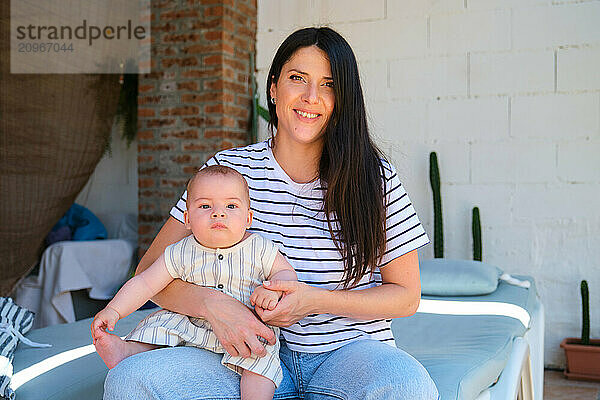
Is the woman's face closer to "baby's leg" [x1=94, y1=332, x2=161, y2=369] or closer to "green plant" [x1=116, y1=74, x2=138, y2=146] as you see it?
"baby's leg" [x1=94, y1=332, x2=161, y2=369]

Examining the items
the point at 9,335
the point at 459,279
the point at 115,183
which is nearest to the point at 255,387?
the point at 9,335

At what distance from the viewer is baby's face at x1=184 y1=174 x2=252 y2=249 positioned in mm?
1439

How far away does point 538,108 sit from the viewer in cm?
358

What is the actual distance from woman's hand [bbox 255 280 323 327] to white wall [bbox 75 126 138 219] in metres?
3.45

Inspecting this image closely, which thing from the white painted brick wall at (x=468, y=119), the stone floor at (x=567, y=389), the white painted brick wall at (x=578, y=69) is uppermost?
the white painted brick wall at (x=578, y=69)

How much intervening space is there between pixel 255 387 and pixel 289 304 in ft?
0.59

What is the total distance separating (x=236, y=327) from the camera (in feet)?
4.47

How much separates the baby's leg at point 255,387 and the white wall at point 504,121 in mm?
2583

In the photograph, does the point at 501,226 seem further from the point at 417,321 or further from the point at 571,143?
the point at 417,321

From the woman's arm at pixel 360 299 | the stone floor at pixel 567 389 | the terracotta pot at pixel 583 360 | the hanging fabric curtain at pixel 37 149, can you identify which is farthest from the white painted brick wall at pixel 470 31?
the woman's arm at pixel 360 299

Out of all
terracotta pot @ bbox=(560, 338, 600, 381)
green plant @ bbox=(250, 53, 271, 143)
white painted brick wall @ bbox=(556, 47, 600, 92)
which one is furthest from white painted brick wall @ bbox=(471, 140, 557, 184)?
green plant @ bbox=(250, 53, 271, 143)

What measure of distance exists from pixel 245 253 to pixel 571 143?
2.61 meters

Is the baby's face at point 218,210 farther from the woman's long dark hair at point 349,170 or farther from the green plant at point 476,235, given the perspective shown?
the green plant at point 476,235

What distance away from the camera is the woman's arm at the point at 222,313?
135cm
